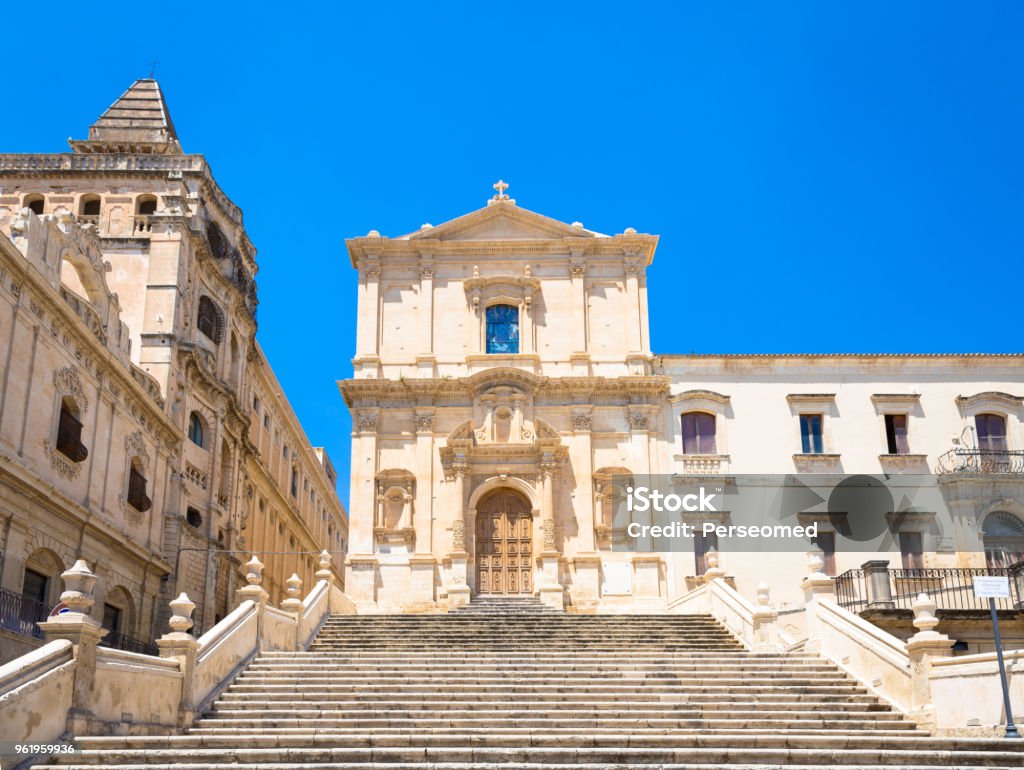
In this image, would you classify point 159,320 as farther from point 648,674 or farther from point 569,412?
point 648,674

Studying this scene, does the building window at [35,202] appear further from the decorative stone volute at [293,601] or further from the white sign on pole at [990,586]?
the white sign on pole at [990,586]

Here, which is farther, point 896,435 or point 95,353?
point 896,435

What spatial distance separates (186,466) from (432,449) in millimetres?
8286

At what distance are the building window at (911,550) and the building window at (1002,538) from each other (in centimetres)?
181

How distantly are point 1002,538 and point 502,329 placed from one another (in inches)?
608

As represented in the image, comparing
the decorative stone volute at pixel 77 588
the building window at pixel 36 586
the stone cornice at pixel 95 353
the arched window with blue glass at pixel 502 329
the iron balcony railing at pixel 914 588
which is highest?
the arched window with blue glass at pixel 502 329

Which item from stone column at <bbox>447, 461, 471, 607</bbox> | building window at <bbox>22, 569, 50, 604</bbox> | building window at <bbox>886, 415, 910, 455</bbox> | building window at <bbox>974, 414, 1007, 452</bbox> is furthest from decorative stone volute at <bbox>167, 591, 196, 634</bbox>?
building window at <bbox>974, 414, 1007, 452</bbox>

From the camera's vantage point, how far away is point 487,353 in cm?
3300

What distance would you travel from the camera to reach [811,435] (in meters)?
31.8

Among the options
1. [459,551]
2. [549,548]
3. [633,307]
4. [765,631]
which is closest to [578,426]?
[549,548]

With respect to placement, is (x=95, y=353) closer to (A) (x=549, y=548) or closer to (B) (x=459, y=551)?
(B) (x=459, y=551)

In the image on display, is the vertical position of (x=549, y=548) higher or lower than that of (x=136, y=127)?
lower

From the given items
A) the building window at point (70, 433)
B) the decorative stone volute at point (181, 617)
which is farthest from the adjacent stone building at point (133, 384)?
the decorative stone volute at point (181, 617)

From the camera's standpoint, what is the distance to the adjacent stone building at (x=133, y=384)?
23547 mm
